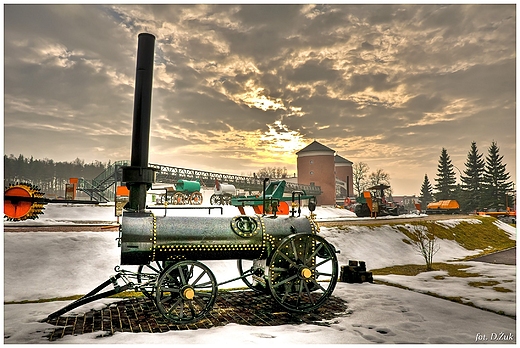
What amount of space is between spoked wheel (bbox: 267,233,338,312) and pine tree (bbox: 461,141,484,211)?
27.1m

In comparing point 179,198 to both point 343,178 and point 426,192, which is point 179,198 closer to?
point 343,178

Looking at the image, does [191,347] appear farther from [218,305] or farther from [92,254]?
[92,254]

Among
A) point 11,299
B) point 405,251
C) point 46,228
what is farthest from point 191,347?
point 405,251

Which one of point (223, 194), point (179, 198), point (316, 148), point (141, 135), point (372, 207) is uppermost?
point (316, 148)

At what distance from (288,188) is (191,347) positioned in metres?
25.6

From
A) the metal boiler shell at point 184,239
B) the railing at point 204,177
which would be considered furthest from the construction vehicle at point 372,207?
the metal boiler shell at point 184,239

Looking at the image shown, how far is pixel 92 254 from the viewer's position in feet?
28.1

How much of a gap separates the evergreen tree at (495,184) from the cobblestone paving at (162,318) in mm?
25585

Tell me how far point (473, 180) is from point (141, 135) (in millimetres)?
31474

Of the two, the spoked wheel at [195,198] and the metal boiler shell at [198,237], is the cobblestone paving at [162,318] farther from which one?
the spoked wheel at [195,198]

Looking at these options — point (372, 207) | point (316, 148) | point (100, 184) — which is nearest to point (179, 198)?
point (100, 184)

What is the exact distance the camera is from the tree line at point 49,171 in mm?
13048

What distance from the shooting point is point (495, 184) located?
87.6 ft

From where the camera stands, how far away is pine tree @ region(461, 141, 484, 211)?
28297 millimetres
